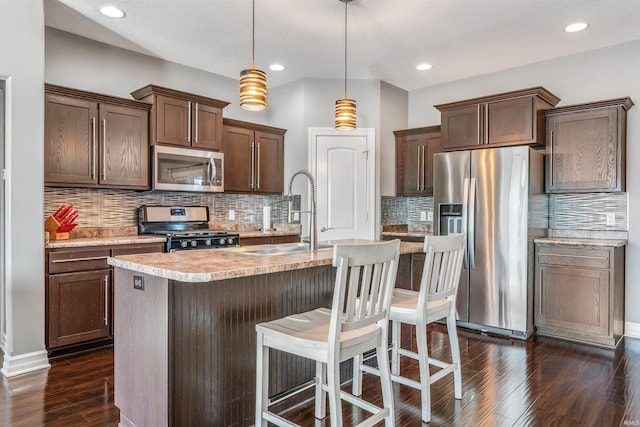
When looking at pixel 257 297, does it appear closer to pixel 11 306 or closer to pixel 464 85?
pixel 11 306

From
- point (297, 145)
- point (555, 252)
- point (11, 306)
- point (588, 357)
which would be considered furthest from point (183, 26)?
point (588, 357)

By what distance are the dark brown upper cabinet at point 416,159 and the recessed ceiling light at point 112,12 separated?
3.22m

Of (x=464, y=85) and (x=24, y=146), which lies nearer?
(x=24, y=146)

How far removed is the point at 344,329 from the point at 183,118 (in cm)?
319

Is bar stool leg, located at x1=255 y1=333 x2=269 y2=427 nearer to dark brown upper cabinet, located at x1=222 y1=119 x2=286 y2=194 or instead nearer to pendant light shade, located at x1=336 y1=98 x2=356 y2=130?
pendant light shade, located at x1=336 y1=98 x2=356 y2=130

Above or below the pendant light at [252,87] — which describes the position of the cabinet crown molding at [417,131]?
above

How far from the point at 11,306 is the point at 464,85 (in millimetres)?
4986

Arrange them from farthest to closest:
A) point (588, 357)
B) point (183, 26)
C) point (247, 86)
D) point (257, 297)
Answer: point (183, 26) < point (588, 357) < point (247, 86) < point (257, 297)

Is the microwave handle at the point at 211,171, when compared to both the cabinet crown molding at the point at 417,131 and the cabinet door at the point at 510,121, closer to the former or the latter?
the cabinet crown molding at the point at 417,131

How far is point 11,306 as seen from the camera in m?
2.97

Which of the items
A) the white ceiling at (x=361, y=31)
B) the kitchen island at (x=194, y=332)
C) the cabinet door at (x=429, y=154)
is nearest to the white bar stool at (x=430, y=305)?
the kitchen island at (x=194, y=332)

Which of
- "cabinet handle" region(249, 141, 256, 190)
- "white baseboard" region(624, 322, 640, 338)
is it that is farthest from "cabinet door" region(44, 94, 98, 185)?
"white baseboard" region(624, 322, 640, 338)

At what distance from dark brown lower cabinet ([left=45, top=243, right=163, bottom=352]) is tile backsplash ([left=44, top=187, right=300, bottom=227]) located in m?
0.70

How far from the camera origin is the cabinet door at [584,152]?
381 cm
